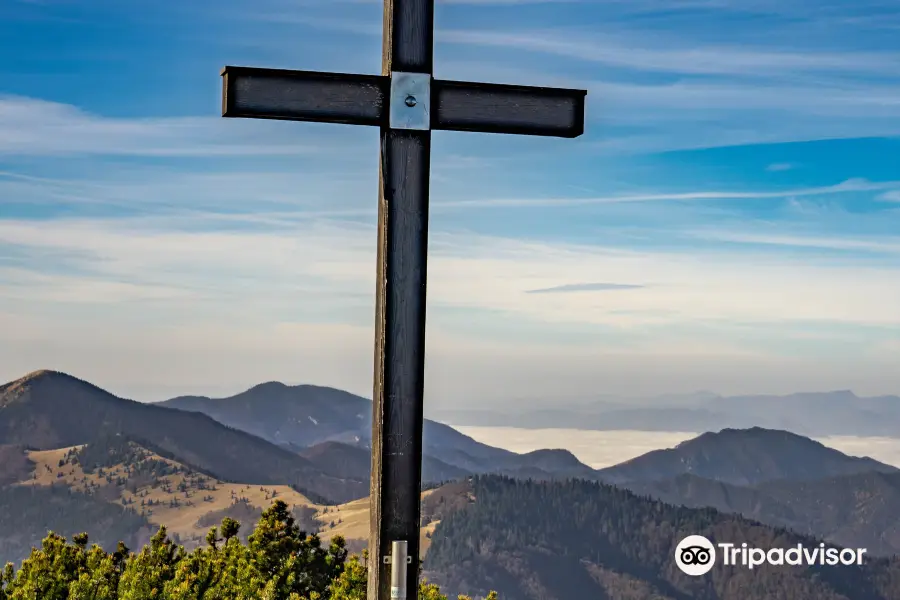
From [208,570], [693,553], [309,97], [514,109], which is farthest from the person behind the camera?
[208,570]

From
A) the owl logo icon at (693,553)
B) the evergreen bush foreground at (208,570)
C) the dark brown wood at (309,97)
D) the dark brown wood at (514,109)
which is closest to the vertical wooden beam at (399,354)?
the dark brown wood at (309,97)

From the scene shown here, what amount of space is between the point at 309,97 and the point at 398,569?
2881 millimetres

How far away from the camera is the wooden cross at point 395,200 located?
24.8 feet

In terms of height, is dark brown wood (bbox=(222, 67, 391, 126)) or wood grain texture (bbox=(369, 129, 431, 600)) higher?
dark brown wood (bbox=(222, 67, 391, 126))

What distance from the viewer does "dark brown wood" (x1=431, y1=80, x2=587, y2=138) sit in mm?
7879

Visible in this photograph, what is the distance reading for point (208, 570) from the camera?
22.1 meters

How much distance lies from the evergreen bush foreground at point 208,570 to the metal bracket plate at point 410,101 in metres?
13.8

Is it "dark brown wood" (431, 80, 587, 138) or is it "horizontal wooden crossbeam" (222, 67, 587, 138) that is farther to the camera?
"dark brown wood" (431, 80, 587, 138)

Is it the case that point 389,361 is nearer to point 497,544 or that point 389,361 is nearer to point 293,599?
point 293,599

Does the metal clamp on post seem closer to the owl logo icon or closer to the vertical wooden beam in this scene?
the vertical wooden beam

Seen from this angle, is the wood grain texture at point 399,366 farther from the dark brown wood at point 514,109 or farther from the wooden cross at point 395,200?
the dark brown wood at point 514,109

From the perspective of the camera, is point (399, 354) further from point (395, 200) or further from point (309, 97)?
point (309, 97)

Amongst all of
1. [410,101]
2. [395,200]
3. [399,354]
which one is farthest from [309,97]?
[399,354]

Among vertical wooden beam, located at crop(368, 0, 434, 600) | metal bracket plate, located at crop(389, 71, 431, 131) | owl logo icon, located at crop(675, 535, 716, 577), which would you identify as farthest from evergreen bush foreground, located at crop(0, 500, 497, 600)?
metal bracket plate, located at crop(389, 71, 431, 131)
